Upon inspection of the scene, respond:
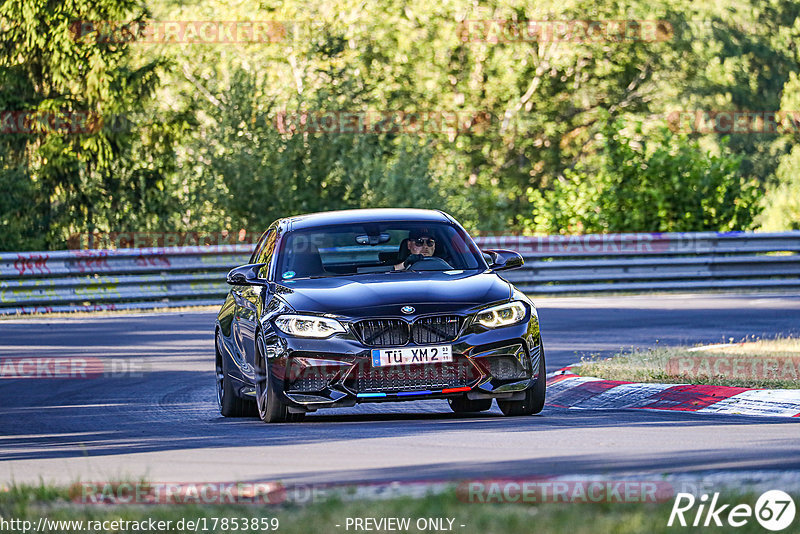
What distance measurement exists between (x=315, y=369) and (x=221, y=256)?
14.9 metres

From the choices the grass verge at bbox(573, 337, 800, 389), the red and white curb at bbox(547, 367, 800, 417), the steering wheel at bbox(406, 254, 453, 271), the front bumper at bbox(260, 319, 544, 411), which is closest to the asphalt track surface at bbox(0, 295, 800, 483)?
the front bumper at bbox(260, 319, 544, 411)

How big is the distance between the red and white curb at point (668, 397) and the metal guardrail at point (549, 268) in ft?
38.6

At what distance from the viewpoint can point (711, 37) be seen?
6706cm

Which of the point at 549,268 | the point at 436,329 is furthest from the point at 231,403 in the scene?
the point at 549,268

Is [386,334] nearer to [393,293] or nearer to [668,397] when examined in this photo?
[393,293]

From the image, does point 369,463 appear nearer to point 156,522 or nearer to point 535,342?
point 156,522

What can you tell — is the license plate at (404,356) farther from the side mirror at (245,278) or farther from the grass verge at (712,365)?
the grass verge at (712,365)

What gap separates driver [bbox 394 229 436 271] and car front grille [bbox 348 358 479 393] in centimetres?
131

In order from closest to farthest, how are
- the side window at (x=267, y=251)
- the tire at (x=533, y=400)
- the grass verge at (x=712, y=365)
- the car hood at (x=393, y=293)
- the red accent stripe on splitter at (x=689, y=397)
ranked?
the car hood at (x=393, y=293) < the tire at (x=533, y=400) < the red accent stripe on splitter at (x=689, y=397) < the side window at (x=267, y=251) < the grass verge at (x=712, y=365)

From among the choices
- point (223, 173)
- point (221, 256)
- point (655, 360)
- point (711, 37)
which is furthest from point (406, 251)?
point (711, 37)

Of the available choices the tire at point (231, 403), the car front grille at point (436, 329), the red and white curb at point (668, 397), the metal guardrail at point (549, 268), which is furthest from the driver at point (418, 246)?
the metal guardrail at point (549, 268)

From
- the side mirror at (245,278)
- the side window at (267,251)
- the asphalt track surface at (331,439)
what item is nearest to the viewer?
the asphalt track surface at (331,439)

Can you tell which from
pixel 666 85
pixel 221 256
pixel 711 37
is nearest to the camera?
pixel 221 256

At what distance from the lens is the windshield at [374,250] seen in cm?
1087
